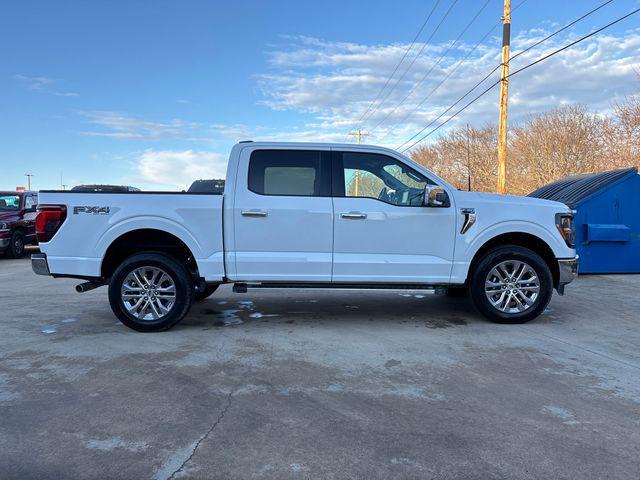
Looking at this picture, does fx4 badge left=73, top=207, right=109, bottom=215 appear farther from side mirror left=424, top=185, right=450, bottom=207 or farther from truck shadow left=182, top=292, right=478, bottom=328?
side mirror left=424, top=185, right=450, bottom=207

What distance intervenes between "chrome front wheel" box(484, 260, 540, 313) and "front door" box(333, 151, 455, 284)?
0.61 meters

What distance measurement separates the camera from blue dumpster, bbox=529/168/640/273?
9.26 meters

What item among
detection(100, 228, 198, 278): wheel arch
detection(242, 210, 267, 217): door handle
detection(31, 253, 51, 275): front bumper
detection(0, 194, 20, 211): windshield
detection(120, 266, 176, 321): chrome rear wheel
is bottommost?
detection(120, 266, 176, 321): chrome rear wheel

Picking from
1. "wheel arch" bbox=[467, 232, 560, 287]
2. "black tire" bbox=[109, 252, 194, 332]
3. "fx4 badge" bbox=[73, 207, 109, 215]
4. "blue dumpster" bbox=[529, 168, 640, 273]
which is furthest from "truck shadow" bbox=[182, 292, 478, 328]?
"blue dumpster" bbox=[529, 168, 640, 273]

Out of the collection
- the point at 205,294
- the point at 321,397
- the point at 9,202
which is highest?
the point at 9,202

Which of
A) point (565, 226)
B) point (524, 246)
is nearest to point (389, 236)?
point (524, 246)

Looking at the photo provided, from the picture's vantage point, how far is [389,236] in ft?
18.0

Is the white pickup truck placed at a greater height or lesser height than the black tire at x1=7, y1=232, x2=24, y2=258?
greater

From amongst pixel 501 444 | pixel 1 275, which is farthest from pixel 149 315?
pixel 1 275

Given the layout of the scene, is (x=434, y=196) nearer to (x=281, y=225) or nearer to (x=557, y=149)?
(x=281, y=225)

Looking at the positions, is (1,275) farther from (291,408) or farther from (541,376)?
(541,376)

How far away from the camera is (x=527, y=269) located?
566 centimetres

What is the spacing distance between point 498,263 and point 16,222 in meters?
13.5

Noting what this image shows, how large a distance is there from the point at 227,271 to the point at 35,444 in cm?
280
